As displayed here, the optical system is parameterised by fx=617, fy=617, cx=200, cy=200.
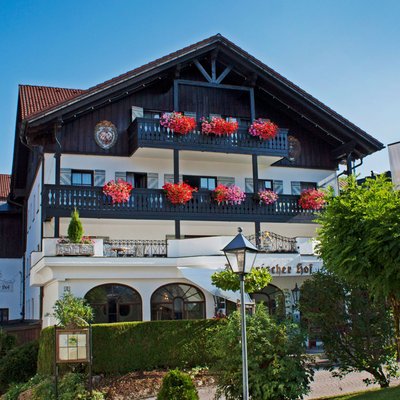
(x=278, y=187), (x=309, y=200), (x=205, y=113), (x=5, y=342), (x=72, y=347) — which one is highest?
(x=205, y=113)

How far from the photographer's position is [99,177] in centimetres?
2639

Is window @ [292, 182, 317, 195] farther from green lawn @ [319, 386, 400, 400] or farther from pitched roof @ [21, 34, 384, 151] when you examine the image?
green lawn @ [319, 386, 400, 400]

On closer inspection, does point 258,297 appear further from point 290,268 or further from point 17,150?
point 17,150

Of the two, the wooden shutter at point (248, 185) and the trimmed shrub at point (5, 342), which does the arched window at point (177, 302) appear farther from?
the wooden shutter at point (248, 185)

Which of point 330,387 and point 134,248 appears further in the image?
point 134,248

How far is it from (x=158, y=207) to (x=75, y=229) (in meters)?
4.10

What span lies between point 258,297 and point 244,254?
14574 mm

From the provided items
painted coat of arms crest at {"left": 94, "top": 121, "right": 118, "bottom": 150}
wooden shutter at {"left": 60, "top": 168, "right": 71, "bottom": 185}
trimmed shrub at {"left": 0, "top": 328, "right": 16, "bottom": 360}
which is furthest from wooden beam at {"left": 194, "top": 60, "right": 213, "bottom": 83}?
trimmed shrub at {"left": 0, "top": 328, "right": 16, "bottom": 360}

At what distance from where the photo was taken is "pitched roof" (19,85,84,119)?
2803cm

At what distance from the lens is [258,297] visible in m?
25.6

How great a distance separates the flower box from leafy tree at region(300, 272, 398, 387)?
1056cm

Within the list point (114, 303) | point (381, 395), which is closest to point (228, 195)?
point (114, 303)

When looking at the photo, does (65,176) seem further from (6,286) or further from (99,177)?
(6,286)

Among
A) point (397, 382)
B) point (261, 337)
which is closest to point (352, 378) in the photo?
point (397, 382)
